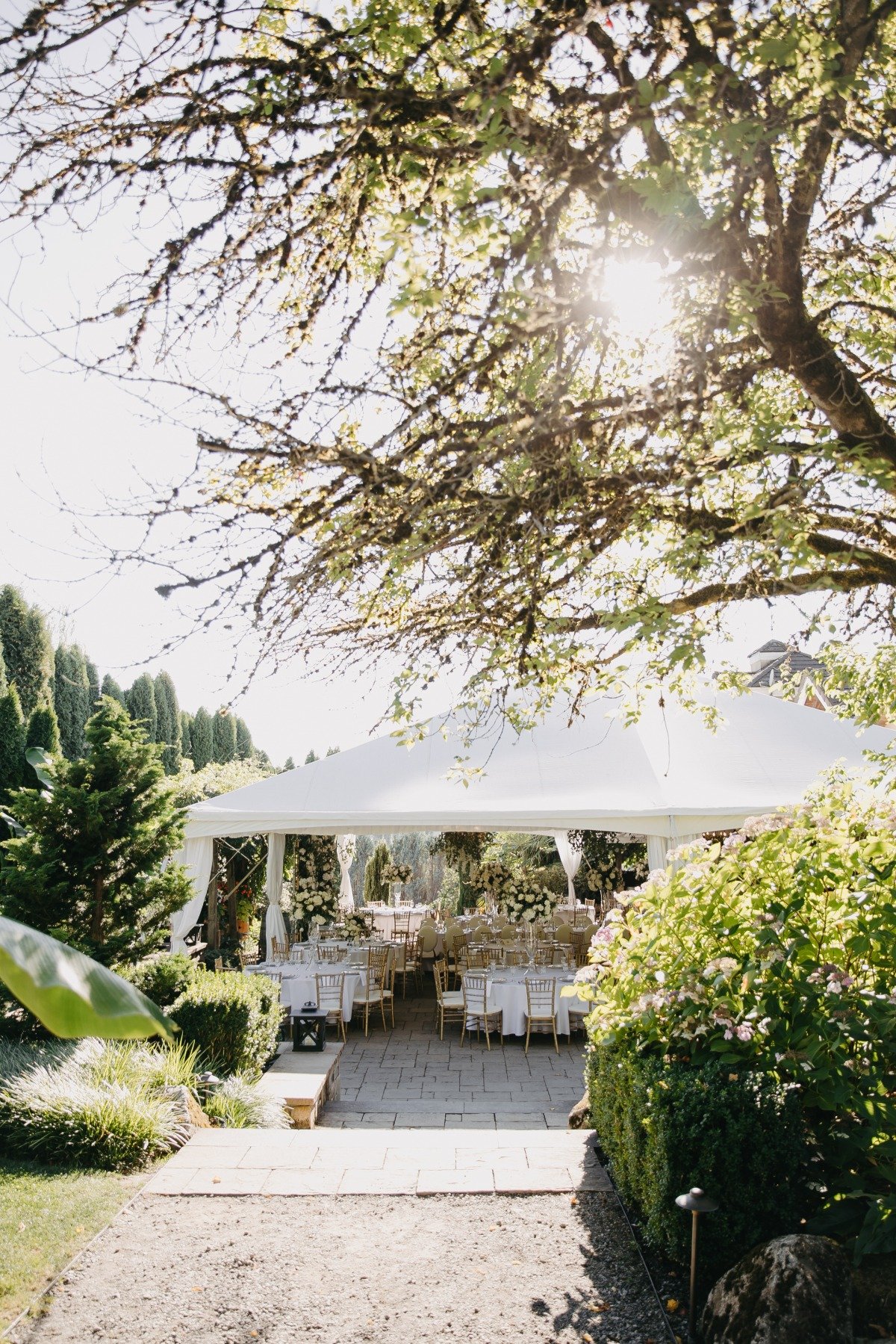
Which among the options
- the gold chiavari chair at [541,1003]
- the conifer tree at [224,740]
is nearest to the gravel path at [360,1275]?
the gold chiavari chair at [541,1003]

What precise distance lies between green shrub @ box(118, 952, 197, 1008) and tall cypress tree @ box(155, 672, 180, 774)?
1364 cm

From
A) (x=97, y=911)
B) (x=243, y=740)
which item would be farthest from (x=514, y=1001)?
(x=243, y=740)

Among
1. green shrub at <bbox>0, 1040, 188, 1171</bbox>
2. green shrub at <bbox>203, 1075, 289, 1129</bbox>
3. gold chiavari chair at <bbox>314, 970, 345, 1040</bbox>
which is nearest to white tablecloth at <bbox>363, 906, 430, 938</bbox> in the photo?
gold chiavari chair at <bbox>314, 970, 345, 1040</bbox>

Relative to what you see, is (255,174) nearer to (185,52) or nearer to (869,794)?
(185,52)

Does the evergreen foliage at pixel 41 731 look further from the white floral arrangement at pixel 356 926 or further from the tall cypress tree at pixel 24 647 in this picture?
the white floral arrangement at pixel 356 926

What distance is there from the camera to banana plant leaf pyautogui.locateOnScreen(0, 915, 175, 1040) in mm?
1121

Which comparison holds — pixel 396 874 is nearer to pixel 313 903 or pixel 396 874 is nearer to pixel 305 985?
pixel 313 903

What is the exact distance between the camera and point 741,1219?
3.74 meters

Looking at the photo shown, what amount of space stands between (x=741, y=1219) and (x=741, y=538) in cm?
285

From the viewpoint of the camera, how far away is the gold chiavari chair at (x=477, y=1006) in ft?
33.9

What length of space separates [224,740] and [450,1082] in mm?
16554

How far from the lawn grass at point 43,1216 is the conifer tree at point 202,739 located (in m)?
17.9

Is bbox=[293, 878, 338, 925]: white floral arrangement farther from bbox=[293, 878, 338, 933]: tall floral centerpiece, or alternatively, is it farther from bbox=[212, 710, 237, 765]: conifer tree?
bbox=[212, 710, 237, 765]: conifer tree

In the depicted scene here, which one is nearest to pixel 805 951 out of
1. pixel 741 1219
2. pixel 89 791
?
pixel 741 1219
